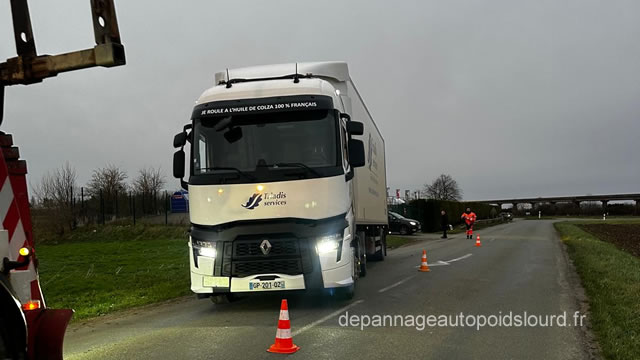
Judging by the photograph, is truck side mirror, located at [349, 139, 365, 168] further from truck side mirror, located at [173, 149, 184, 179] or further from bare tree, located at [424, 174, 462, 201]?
bare tree, located at [424, 174, 462, 201]

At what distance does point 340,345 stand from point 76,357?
307cm

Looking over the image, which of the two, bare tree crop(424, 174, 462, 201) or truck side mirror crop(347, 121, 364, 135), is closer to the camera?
truck side mirror crop(347, 121, 364, 135)

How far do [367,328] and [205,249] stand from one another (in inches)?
108

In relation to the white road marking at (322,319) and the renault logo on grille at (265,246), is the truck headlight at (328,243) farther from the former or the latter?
the white road marking at (322,319)

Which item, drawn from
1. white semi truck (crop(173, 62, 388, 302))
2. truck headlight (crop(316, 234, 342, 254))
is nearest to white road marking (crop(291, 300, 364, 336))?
white semi truck (crop(173, 62, 388, 302))

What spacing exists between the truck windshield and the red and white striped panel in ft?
15.4

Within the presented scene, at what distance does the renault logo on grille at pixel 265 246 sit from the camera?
304 inches

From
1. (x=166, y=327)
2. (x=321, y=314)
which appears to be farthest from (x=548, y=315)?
(x=166, y=327)

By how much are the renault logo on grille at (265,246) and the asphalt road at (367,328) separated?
3.35 feet

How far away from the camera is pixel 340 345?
6039 mm

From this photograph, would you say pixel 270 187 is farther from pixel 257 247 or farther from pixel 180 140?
pixel 180 140

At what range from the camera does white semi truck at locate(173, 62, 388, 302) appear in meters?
7.72

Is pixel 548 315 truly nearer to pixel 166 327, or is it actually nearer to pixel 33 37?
pixel 166 327

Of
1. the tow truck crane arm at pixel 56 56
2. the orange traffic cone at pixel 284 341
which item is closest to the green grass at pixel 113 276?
the orange traffic cone at pixel 284 341
